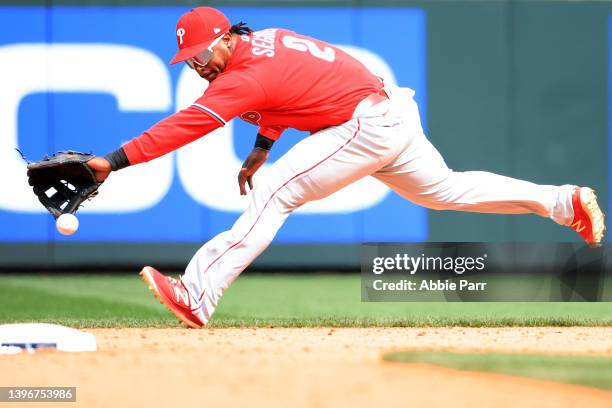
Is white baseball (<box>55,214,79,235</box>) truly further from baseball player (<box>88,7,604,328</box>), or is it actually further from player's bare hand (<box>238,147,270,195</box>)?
player's bare hand (<box>238,147,270,195</box>)

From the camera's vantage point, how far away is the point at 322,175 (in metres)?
5.03

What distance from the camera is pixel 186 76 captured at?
8719 millimetres

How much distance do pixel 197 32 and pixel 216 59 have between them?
144 mm

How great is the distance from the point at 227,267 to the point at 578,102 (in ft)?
15.4

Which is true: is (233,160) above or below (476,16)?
below

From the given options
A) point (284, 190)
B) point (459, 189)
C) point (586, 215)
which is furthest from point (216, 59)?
point (586, 215)

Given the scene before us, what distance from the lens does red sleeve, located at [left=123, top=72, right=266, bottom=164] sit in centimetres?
475

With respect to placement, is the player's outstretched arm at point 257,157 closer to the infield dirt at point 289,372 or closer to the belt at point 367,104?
the belt at point 367,104

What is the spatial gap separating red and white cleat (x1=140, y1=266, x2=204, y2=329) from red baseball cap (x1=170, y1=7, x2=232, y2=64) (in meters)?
0.94

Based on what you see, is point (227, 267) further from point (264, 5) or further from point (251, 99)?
point (264, 5)

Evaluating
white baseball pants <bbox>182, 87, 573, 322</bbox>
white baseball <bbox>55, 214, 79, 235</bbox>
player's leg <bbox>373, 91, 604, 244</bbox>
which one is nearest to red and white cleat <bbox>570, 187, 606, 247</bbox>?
player's leg <bbox>373, 91, 604, 244</bbox>

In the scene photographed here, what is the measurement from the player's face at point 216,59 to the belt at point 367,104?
0.63 meters

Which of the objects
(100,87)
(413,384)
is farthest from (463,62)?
(413,384)

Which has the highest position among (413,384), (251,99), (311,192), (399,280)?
(251,99)
